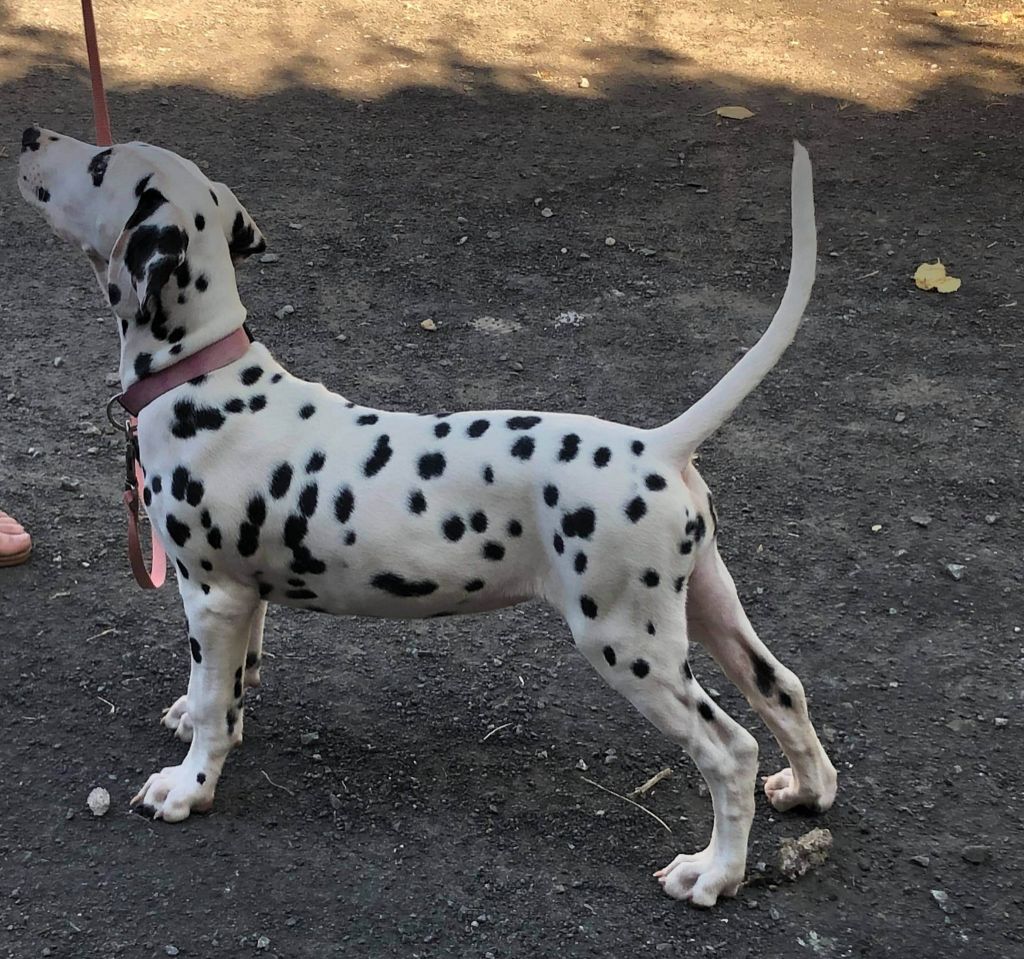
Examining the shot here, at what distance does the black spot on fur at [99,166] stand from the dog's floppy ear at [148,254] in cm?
17

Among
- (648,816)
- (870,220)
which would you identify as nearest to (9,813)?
(648,816)

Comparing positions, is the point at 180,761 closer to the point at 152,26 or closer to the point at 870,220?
the point at 870,220

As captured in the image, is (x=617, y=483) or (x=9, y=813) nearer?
(x=617, y=483)

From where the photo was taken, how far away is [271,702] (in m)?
4.36

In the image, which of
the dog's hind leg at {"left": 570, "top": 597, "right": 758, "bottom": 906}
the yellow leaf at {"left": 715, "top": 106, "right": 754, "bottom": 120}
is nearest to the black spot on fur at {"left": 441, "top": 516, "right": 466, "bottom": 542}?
the dog's hind leg at {"left": 570, "top": 597, "right": 758, "bottom": 906}

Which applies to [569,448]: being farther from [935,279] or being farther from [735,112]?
[735,112]

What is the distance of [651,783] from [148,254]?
2172 millimetres

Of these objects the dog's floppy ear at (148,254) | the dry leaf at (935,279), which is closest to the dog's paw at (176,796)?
the dog's floppy ear at (148,254)

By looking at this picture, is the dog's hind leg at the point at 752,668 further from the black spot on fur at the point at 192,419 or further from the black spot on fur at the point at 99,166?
the black spot on fur at the point at 99,166

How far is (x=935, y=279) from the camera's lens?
6977mm

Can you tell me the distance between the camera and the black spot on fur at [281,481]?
351 centimetres

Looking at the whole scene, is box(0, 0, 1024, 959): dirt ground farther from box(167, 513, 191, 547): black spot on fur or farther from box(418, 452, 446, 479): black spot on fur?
box(418, 452, 446, 479): black spot on fur

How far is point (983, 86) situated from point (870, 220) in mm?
2518

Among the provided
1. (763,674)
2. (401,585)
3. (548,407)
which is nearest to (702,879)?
(763,674)
